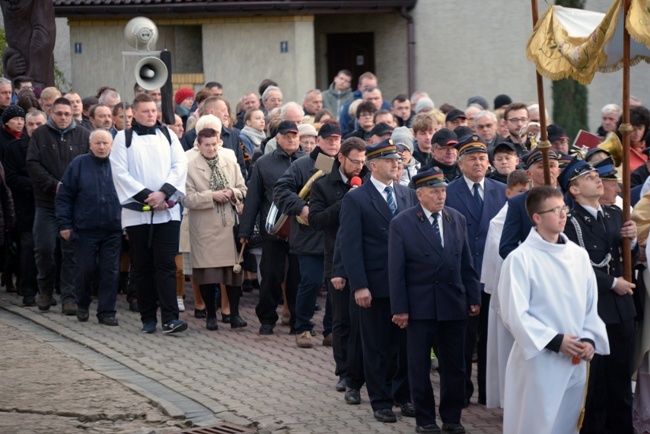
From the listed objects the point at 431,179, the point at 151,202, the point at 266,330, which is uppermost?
the point at 431,179

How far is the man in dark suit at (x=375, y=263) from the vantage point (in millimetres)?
9867

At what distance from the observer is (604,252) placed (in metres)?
9.02

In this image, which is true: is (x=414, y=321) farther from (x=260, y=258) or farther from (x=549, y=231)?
(x=260, y=258)

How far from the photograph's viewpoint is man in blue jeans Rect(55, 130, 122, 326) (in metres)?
13.2

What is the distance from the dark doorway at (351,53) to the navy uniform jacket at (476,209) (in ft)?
53.6

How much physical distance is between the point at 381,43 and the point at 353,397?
1718cm

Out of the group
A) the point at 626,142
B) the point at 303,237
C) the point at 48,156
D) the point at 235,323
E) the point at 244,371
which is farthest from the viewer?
the point at 48,156

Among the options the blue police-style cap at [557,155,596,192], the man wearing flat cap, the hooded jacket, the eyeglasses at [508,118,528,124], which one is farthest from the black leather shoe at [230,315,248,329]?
the blue police-style cap at [557,155,596,192]

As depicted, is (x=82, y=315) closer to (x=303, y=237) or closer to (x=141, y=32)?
(x=303, y=237)

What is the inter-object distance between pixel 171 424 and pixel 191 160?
4274mm

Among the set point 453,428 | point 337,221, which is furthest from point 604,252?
point 337,221

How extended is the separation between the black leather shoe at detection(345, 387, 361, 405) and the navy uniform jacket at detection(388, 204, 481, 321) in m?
1.11

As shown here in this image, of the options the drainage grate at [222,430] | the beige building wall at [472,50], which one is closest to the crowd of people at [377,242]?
the drainage grate at [222,430]

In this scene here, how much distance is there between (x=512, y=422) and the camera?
8.54 metres
